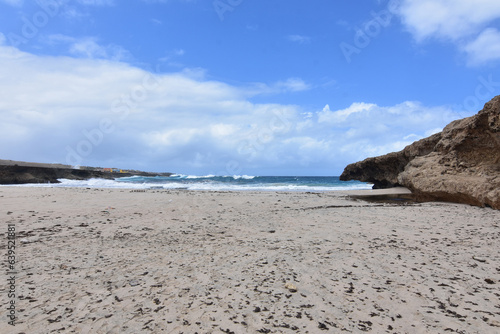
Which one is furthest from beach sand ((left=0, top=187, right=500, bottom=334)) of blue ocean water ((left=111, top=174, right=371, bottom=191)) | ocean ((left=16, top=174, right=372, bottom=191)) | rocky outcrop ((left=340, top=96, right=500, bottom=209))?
blue ocean water ((left=111, top=174, right=371, bottom=191))

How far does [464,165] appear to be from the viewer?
11.9 m

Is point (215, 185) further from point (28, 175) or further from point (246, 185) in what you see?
point (28, 175)

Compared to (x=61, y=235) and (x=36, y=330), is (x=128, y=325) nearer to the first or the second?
(x=36, y=330)

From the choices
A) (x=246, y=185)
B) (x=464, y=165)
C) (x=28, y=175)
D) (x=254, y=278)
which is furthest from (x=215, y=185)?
(x=254, y=278)

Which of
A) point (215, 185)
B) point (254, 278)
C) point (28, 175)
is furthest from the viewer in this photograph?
point (28, 175)

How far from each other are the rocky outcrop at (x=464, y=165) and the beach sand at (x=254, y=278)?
15.0ft

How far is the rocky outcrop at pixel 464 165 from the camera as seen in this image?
1001 cm

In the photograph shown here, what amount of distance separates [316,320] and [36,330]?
2.69m

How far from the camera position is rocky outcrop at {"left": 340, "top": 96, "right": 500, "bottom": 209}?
1001cm

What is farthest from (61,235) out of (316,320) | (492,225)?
(492,225)

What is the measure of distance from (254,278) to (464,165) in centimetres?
1265

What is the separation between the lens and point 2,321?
2662 millimetres

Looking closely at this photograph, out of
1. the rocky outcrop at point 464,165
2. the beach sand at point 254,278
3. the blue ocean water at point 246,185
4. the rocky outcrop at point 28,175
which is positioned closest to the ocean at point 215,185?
the blue ocean water at point 246,185

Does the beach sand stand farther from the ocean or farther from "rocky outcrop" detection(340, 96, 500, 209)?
the ocean
